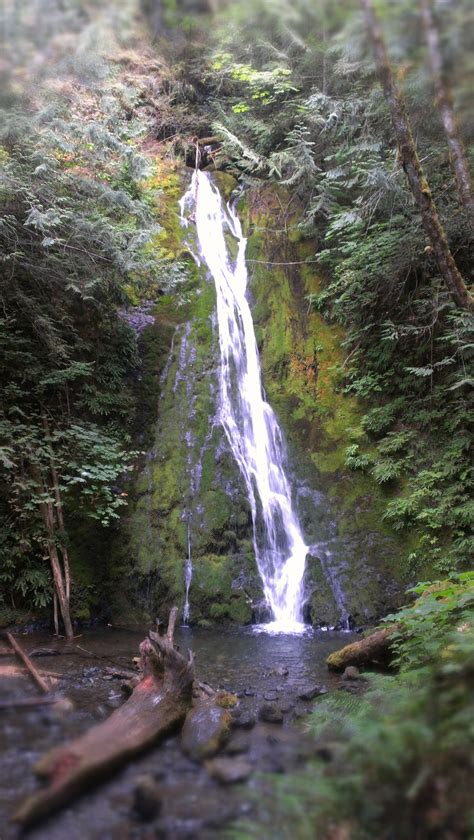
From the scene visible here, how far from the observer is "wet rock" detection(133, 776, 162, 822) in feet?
3.78

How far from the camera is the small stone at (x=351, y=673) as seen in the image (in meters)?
5.30

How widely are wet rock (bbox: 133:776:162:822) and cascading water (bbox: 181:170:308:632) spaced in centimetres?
673

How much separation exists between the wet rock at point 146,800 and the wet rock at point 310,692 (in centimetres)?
411

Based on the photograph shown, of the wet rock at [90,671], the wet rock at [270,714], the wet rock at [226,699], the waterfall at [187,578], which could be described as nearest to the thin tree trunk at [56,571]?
the wet rock at [90,671]

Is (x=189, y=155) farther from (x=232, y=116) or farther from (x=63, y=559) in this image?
(x=63, y=559)

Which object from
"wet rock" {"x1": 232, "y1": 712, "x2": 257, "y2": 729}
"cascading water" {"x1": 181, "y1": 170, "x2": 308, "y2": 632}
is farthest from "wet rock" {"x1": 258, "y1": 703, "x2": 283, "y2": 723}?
"cascading water" {"x1": 181, "y1": 170, "x2": 308, "y2": 632}

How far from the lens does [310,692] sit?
491cm

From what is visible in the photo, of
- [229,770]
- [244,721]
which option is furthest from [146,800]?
[244,721]

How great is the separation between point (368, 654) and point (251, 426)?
5.27 meters

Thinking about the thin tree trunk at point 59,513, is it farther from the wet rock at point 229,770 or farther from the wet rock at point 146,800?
the wet rock at point 146,800

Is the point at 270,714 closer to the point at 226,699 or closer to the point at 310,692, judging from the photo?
the point at 226,699

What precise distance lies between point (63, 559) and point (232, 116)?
11.8 m

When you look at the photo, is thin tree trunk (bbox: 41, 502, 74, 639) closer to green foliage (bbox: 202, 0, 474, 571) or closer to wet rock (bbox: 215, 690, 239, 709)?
wet rock (bbox: 215, 690, 239, 709)

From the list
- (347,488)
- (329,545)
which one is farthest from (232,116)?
(329,545)
